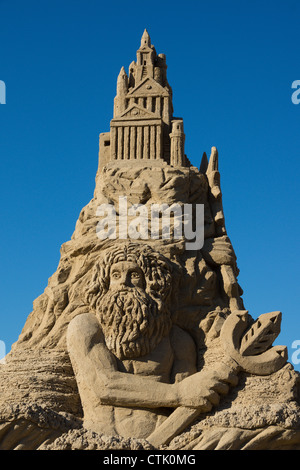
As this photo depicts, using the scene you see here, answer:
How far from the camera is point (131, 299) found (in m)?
11.7

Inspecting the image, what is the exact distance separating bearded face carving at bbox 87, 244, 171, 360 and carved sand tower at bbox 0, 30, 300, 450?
15 mm

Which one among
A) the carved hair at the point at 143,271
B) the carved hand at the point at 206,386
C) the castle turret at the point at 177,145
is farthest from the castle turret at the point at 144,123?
the carved hand at the point at 206,386

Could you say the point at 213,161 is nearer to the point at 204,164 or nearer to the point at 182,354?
the point at 204,164

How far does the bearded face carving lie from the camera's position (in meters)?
11.6

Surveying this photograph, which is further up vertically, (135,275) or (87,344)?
(135,275)

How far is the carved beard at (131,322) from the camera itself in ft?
37.9

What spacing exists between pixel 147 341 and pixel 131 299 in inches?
21.9

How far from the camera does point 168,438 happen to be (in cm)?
1087

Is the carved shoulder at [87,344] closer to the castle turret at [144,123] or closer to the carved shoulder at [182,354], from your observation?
the carved shoulder at [182,354]

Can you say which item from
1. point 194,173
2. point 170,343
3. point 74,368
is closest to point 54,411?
point 74,368

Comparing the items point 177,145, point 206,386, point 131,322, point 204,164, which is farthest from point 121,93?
point 206,386

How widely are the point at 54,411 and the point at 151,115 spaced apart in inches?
185

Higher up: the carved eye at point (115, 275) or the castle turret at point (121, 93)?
the castle turret at point (121, 93)

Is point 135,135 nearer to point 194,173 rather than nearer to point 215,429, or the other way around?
point 194,173
